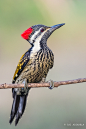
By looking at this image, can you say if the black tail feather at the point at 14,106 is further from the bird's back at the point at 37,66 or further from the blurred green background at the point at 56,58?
the bird's back at the point at 37,66

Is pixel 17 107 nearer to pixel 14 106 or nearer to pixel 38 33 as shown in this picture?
pixel 14 106

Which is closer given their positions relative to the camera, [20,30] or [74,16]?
[20,30]

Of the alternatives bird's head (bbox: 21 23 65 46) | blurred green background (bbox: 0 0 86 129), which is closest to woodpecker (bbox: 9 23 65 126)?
bird's head (bbox: 21 23 65 46)

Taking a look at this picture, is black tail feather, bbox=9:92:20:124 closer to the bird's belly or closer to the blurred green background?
the blurred green background

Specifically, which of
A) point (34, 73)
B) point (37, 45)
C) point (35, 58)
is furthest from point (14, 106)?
point (37, 45)

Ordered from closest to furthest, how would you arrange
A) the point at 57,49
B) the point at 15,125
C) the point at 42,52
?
the point at 42,52 < the point at 15,125 < the point at 57,49

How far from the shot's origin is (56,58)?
5.77ft

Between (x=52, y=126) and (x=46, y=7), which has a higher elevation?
(x=46, y=7)

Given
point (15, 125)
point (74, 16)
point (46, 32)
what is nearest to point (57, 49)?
point (46, 32)

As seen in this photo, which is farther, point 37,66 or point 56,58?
point 56,58

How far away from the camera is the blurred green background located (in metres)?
1.68

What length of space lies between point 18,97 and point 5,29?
2.56 feet

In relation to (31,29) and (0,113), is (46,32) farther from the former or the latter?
(0,113)

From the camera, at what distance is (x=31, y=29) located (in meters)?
1.45
